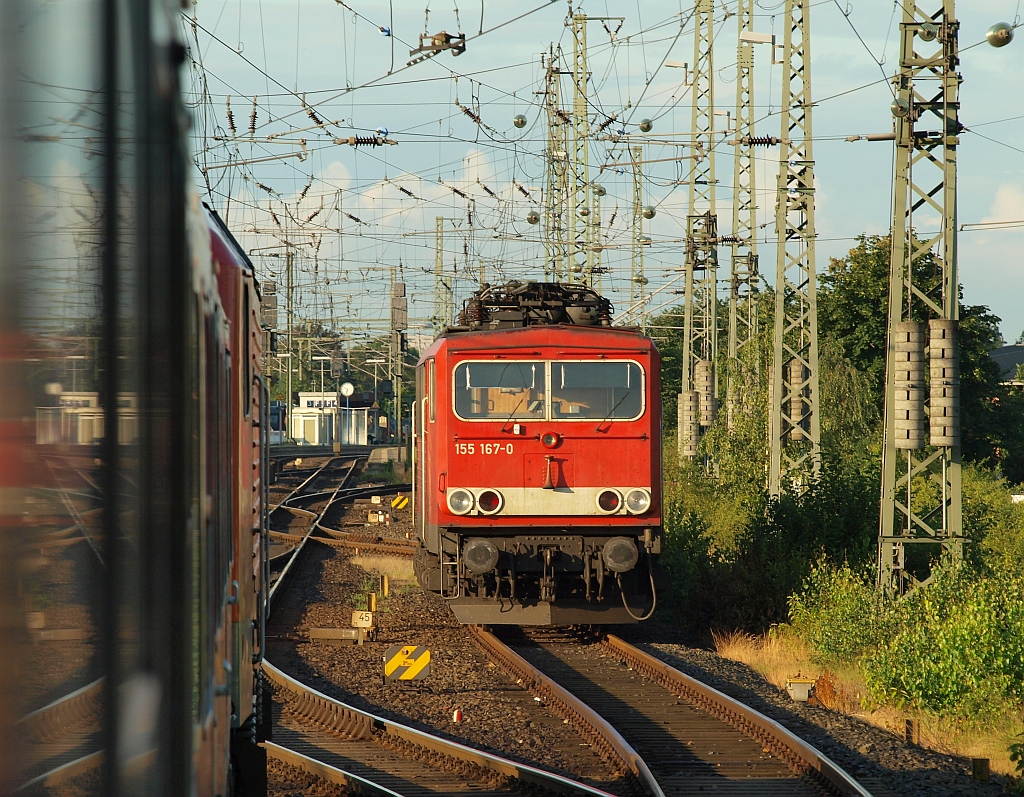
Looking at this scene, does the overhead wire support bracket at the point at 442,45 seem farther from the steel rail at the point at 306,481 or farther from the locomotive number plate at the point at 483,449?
the steel rail at the point at 306,481

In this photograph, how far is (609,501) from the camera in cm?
1197

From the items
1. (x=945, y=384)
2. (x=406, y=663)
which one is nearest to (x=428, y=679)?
(x=406, y=663)

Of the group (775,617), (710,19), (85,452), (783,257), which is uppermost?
(710,19)

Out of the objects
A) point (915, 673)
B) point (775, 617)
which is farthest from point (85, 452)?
point (775, 617)

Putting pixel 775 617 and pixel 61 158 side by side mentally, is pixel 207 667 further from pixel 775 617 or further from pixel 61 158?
pixel 775 617

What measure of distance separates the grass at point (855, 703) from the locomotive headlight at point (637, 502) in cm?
217

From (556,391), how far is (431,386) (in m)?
1.34

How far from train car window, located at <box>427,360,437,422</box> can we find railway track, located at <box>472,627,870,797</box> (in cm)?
262

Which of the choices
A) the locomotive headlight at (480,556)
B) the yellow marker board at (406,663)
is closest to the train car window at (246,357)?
the yellow marker board at (406,663)

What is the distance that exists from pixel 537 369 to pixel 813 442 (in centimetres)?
751

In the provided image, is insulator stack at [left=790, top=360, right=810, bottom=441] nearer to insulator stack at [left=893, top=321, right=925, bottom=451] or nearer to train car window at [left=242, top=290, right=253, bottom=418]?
insulator stack at [left=893, top=321, right=925, bottom=451]

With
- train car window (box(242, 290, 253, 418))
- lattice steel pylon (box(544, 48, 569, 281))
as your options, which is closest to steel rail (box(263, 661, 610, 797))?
train car window (box(242, 290, 253, 418))

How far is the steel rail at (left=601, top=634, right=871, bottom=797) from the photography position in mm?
7785

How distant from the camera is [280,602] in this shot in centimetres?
1546
